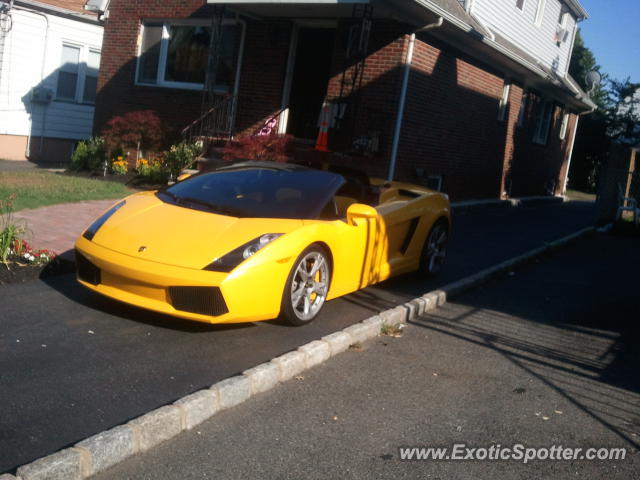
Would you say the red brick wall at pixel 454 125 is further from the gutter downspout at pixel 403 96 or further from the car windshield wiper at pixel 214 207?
the car windshield wiper at pixel 214 207

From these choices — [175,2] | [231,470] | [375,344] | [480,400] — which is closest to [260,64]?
[175,2]

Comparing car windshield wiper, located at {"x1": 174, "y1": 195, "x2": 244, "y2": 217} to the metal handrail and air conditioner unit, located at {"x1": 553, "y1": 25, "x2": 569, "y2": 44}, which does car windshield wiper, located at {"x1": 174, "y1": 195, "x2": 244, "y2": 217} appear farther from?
air conditioner unit, located at {"x1": 553, "y1": 25, "x2": 569, "y2": 44}

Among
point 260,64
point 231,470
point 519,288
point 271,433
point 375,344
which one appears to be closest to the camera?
point 231,470

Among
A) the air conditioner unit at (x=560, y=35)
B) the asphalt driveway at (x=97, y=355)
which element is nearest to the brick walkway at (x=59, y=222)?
the asphalt driveway at (x=97, y=355)

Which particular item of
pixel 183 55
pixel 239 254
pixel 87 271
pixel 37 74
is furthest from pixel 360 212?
pixel 37 74

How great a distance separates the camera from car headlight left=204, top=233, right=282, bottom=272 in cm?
521

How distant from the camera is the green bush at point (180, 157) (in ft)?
46.3

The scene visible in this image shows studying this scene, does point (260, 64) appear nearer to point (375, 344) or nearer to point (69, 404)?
point (375, 344)

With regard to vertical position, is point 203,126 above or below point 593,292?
above

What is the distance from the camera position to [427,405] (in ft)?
15.1

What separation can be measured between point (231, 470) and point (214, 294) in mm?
1851

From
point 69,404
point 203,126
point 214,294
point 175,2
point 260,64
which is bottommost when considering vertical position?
point 69,404

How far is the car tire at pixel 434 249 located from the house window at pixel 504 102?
1159 centimetres

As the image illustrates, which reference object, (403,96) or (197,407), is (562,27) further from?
(197,407)
